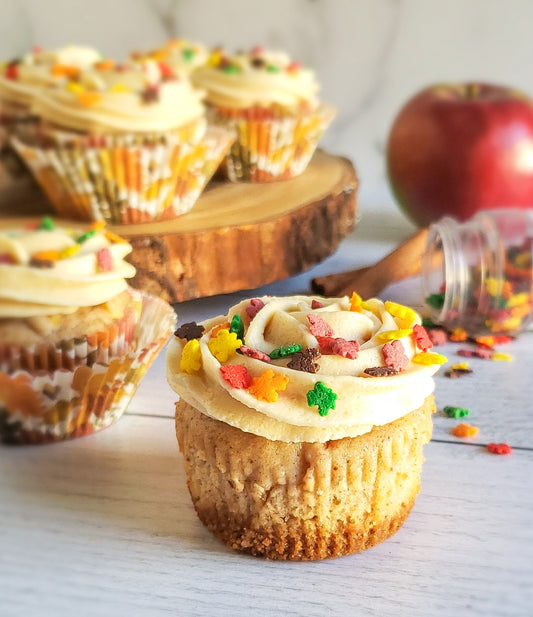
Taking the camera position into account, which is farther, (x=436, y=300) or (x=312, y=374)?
(x=436, y=300)

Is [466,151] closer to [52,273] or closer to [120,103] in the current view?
[120,103]

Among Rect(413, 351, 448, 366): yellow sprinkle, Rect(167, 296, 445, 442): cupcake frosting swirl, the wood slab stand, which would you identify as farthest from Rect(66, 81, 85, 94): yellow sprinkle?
Rect(413, 351, 448, 366): yellow sprinkle

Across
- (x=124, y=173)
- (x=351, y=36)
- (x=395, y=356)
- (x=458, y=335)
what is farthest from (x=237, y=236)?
(x=351, y=36)

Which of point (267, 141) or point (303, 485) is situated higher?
point (267, 141)

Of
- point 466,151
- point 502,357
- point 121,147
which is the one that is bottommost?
point 502,357

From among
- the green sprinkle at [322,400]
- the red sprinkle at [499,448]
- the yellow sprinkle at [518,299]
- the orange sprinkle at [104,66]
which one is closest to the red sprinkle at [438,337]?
the yellow sprinkle at [518,299]

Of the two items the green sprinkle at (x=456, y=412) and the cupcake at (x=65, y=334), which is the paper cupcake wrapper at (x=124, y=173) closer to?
the cupcake at (x=65, y=334)

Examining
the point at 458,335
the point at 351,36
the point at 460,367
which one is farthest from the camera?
the point at 351,36
